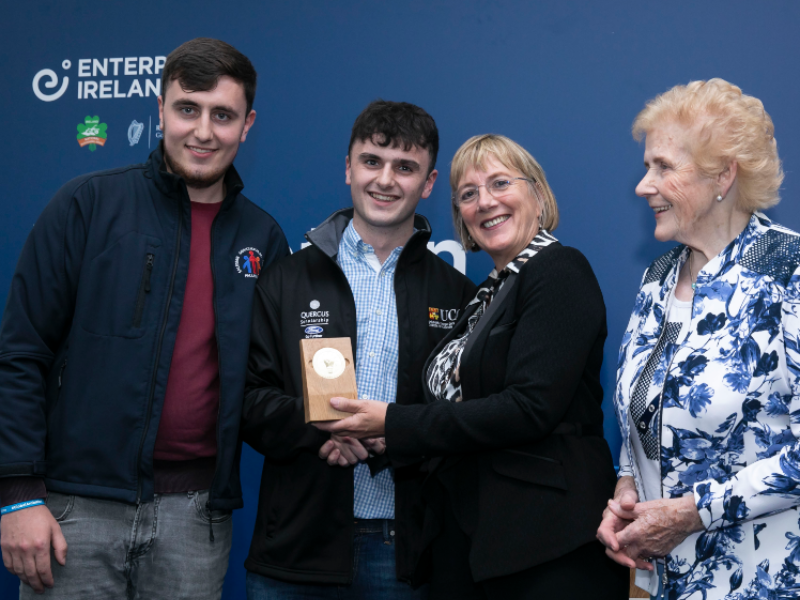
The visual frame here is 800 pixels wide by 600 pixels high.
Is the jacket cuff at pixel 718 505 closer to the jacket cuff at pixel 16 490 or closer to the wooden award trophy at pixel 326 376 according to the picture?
the wooden award trophy at pixel 326 376

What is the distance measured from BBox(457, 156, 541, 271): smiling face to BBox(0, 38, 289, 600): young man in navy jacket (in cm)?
68

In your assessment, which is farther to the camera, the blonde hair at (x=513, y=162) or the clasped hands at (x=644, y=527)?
the blonde hair at (x=513, y=162)

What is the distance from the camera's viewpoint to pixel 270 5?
283 cm

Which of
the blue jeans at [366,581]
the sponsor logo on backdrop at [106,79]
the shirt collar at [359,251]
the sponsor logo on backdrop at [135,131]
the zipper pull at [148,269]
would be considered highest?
the sponsor logo on backdrop at [106,79]

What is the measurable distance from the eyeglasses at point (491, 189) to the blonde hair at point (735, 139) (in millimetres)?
465

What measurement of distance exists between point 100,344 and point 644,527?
1381 millimetres

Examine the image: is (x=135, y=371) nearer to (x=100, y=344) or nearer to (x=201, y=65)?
(x=100, y=344)

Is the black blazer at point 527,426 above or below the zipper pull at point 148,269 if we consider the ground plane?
below

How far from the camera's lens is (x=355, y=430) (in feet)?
5.43

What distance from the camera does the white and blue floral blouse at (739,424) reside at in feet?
4.46

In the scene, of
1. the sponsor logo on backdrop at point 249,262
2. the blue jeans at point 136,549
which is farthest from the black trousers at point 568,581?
the sponsor logo on backdrop at point 249,262

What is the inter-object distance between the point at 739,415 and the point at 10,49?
3179 millimetres

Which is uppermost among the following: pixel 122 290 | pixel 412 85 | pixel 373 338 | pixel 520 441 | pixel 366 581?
pixel 412 85

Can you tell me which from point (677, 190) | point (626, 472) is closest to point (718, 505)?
point (626, 472)
